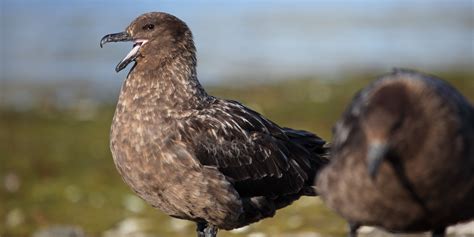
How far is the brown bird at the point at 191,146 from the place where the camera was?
10.2m

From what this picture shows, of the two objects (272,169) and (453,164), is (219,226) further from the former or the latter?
(453,164)

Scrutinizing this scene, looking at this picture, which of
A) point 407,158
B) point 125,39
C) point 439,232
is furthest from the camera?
point 125,39

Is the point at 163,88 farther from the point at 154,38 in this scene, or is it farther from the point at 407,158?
the point at 407,158

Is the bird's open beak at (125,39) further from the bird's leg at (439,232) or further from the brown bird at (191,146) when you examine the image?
the bird's leg at (439,232)

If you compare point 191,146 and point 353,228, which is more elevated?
point 191,146

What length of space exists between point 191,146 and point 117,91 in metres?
20.8

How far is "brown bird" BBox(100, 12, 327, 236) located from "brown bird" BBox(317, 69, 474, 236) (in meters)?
2.20

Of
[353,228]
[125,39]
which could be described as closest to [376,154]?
[353,228]

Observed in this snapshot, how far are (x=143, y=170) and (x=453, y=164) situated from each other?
11.0ft

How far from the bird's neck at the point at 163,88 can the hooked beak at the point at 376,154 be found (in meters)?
3.25

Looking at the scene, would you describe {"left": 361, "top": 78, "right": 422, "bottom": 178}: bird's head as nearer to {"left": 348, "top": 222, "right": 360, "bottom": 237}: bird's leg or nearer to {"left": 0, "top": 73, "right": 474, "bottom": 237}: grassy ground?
{"left": 348, "top": 222, "right": 360, "bottom": 237}: bird's leg

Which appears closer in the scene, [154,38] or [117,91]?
[154,38]

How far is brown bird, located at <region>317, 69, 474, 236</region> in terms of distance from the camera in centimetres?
777

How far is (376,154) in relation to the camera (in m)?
7.64
